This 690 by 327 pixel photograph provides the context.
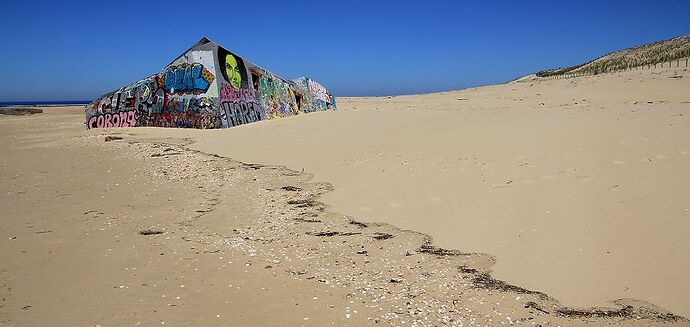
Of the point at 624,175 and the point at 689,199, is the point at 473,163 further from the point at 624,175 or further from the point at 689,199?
the point at 689,199

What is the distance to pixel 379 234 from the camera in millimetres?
4055

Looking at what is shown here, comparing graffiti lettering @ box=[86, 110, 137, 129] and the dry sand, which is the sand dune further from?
graffiti lettering @ box=[86, 110, 137, 129]

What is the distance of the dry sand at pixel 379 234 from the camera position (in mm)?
2768

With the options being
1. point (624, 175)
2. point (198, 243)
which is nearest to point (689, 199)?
point (624, 175)

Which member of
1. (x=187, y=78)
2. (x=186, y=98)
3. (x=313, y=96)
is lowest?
(x=186, y=98)

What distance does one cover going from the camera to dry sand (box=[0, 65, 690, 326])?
2.77 meters

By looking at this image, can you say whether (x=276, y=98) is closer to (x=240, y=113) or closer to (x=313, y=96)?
(x=240, y=113)

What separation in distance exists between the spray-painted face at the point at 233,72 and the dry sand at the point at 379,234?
303 inches

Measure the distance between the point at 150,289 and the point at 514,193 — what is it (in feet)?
11.3

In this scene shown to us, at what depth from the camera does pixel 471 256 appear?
3.47 metres

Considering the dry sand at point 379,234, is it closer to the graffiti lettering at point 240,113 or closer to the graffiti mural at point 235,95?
the graffiti lettering at point 240,113

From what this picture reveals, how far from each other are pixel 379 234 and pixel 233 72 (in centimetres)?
1242

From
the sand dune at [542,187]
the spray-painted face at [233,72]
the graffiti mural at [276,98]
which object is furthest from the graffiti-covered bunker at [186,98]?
the sand dune at [542,187]

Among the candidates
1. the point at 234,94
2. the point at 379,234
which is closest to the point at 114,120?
the point at 234,94
